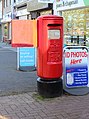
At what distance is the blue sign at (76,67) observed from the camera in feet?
26.1

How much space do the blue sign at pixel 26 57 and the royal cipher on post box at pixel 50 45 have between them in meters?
4.93

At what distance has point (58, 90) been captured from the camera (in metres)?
7.63

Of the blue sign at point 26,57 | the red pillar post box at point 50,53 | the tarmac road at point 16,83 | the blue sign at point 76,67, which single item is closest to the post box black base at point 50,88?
the red pillar post box at point 50,53

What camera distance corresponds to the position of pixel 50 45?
7.54m

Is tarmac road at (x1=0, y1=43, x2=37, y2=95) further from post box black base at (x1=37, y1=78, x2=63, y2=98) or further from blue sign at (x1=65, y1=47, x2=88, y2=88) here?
blue sign at (x1=65, y1=47, x2=88, y2=88)

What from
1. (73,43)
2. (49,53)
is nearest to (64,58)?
(49,53)

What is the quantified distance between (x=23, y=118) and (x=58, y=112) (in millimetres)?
742

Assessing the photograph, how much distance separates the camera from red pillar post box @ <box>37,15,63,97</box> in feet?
24.7

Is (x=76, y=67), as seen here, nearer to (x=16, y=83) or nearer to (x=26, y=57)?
(x=16, y=83)

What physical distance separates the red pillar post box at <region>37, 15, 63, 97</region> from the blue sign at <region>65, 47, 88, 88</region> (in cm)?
35

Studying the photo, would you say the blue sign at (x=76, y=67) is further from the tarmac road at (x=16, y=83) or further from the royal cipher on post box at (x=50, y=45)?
the tarmac road at (x=16, y=83)

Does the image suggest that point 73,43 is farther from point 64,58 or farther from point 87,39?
point 64,58

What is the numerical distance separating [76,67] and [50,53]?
2.83 feet

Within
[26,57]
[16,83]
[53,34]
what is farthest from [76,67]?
[26,57]
